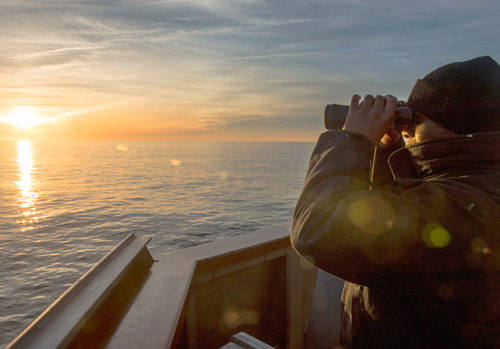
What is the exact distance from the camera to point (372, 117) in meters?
0.97

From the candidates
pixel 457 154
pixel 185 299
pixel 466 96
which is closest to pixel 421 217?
pixel 457 154

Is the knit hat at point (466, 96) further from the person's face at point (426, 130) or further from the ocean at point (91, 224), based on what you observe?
the ocean at point (91, 224)

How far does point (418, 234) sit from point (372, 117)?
0.36m

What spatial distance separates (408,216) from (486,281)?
10.3 inches

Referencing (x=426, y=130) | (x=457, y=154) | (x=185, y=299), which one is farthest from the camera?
(x=185, y=299)

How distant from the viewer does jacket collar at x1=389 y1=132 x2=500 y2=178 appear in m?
0.86

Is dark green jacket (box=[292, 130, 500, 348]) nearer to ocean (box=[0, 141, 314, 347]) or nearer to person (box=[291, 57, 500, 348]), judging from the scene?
person (box=[291, 57, 500, 348])

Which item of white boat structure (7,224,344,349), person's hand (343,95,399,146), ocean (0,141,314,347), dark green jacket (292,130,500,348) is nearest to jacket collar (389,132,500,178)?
dark green jacket (292,130,500,348)

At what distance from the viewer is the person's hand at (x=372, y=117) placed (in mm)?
960

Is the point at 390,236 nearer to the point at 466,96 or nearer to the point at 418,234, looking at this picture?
the point at 418,234

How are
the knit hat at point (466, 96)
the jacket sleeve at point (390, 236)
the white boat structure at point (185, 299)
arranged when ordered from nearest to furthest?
the jacket sleeve at point (390, 236) → the knit hat at point (466, 96) → the white boat structure at point (185, 299)

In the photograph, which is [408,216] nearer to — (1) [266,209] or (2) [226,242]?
(2) [226,242]

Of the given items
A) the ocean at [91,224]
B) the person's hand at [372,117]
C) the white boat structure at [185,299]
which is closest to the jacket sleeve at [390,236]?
the person's hand at [372,117]

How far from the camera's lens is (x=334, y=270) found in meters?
0.83
